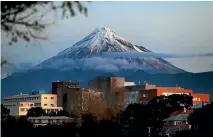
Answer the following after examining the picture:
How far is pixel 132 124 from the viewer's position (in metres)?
16.4

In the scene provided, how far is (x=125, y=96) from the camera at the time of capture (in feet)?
84.8

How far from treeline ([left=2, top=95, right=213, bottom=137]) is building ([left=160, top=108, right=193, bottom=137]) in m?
0.20

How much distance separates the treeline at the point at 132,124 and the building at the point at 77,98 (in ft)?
5.64

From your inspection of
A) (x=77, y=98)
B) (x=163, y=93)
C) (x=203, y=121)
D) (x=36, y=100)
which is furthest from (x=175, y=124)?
(x=36, y=100)

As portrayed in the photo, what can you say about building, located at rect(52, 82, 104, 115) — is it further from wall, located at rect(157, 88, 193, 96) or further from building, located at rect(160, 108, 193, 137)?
wall, located at rect(157, 88, 193, 96)

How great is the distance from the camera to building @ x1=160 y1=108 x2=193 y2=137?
16547 mm

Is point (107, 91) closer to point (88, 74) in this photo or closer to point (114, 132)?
point (88, 74)

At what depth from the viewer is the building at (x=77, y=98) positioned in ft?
63.3

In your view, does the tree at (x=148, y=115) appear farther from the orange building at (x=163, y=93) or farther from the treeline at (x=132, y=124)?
the orange building at (x=163, y=93)

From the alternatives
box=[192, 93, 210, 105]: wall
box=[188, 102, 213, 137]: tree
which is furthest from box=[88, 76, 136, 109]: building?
box=[188, 102, 213, 137]: tree

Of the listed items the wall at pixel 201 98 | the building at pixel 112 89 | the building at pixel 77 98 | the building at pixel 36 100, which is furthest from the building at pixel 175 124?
the building at pixel 36 100

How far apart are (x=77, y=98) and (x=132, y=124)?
7.15m

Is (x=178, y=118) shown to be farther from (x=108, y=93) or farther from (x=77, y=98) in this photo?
(x=108, y=93)

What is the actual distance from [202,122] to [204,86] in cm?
1403
